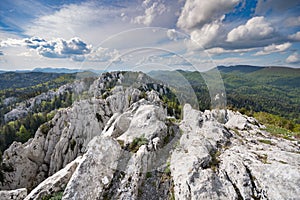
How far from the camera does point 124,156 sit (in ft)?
39.0

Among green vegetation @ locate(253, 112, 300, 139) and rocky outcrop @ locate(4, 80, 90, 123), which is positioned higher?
green vegetation @ locate(253, 112, 300, 139)

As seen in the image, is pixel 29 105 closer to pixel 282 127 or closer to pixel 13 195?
pixel 13 195

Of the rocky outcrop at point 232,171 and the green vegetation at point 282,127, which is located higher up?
the rocky outcrop at point 232,171

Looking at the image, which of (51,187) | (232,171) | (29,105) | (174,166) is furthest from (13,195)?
(29,105)

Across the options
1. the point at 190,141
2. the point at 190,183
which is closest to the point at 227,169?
the point at 190,183

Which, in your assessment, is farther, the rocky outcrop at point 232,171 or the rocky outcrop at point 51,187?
the rocky outcrop at point 51,187

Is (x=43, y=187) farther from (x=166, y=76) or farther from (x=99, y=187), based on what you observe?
(x=166, y=76)

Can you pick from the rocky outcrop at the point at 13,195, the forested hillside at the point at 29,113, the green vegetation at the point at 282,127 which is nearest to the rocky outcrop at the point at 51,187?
the rocky outcrop at the point at 13,195

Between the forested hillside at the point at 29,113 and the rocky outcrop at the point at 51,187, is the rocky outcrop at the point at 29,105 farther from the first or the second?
the rocky outcrop at the point at 51,187

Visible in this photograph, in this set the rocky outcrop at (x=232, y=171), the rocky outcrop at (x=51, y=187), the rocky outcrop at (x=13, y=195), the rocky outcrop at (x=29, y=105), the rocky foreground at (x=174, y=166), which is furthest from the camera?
the rocky outcrop at (x=29, y=105)

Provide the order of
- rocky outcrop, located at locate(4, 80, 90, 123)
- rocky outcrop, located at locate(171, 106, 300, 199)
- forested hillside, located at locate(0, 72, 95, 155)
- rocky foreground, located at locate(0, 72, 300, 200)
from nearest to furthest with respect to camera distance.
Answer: rocky outcrop, located at locate(171, 106, 300, 199), rocky foreground, located at locate(0, 72, 300, 200), forested hillside, located at locate(0, 72, 95, 155), rocky outcrop, located at locate(4, 80, 90, 123)

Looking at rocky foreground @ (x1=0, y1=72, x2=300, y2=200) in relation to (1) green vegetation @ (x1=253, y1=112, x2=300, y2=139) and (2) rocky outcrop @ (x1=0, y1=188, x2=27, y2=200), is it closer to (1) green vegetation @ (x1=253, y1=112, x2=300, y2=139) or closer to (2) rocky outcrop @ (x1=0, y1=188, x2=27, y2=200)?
(2) rocky outcrop @ (x1=0, y1=188, x2=27, y2=200)

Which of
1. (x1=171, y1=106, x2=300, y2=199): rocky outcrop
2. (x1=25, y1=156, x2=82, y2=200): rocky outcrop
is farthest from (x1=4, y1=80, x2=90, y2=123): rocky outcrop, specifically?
(x1=171, y1=106, x2=300, y2=199): rocky outcrop

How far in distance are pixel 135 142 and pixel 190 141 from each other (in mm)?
4562
